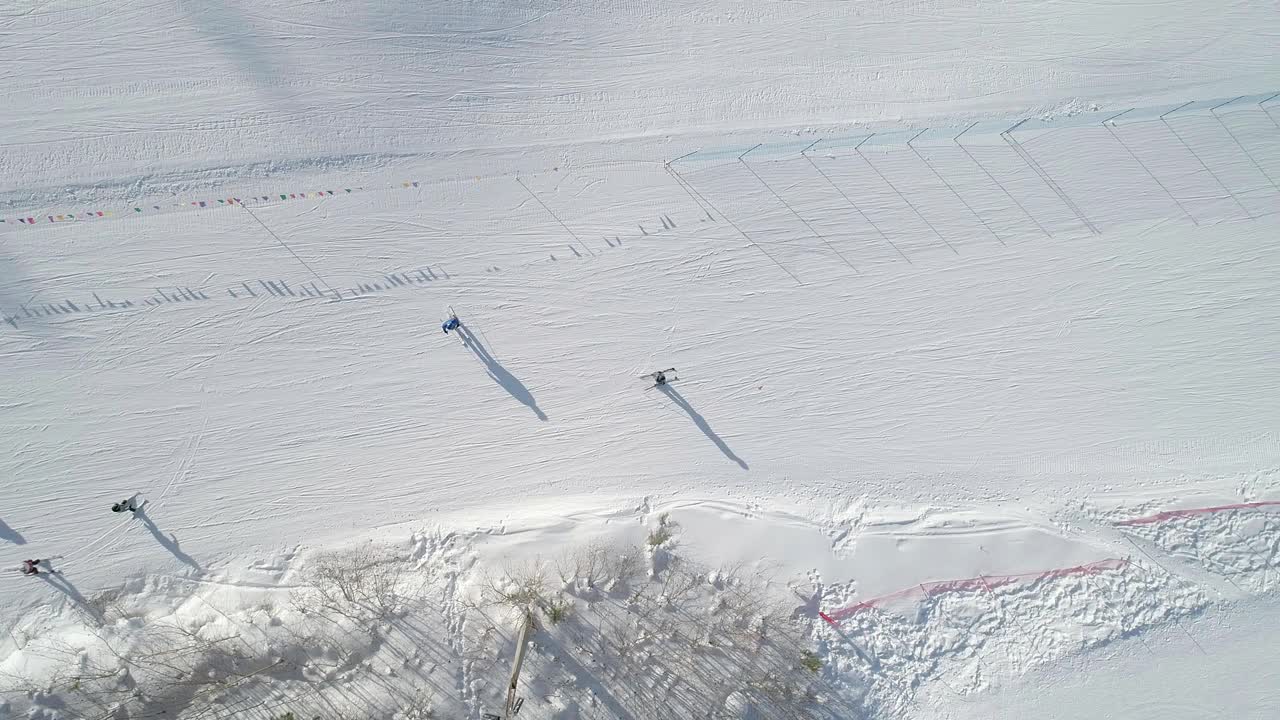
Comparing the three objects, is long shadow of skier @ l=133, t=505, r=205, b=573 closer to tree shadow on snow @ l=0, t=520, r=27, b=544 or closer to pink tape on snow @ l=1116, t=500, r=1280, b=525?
tree shadow on snow @ l=0, t=520, r=27, b=544

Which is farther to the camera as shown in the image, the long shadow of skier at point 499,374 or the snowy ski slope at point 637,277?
the long shadow of skier at point 499,374

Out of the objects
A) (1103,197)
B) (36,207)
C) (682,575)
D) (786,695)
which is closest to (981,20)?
(1103,197)

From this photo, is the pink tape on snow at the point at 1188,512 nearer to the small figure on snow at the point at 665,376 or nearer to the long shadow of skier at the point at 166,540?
the small figure on snow at the point at 665,376

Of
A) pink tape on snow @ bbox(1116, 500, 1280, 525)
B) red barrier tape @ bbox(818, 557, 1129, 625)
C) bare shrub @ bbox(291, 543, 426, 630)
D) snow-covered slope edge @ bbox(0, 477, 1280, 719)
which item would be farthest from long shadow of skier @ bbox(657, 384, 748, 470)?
pink tape on snow @ bbox(1116, 500, 1280, 525)

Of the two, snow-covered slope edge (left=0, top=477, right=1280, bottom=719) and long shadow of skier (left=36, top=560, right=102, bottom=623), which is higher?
long shadow of skier (left=36, top=560, right=102, bottom=623)

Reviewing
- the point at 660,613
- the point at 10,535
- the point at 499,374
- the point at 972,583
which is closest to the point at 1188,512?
the point at 972,583

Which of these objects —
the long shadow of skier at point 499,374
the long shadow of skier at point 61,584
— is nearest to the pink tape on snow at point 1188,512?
the long shadow of skier at point 499,374

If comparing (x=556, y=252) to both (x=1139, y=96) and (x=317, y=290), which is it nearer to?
(x=317, y=290)
